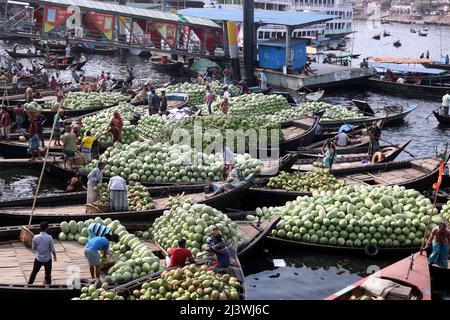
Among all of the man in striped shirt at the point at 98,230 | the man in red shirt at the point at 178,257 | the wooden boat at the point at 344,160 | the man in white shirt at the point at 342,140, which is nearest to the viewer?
the man in red shirt at the point at 178,257

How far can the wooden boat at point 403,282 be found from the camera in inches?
474

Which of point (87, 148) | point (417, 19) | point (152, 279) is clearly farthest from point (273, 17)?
point (417, 19)

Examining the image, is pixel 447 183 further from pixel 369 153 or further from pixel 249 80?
pixel 249 80

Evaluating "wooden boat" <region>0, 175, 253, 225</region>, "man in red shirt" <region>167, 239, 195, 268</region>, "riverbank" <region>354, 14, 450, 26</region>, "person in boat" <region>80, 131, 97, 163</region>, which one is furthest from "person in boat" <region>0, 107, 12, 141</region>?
"riverbank" <region>354, 14, 450, 26</region>

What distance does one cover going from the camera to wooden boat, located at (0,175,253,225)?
1578cm

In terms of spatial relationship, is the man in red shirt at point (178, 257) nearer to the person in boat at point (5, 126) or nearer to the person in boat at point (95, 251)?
the person in boat at point (95, 251)

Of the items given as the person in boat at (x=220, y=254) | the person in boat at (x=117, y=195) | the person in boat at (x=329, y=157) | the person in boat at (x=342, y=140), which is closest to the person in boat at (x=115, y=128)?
the person in boat at (x=117, y=195)

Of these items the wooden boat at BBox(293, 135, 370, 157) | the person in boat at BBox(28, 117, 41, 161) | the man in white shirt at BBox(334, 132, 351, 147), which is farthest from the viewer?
the man in white shirt at BBox(334, 132, 351, 147)

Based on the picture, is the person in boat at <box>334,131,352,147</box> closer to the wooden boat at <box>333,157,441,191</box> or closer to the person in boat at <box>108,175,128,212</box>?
the wooden boat at <box>333,157,441,191</box>

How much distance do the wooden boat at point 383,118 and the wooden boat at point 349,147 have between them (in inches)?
124

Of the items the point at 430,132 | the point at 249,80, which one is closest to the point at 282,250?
the point at 430,132

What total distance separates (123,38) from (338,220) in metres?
38.6

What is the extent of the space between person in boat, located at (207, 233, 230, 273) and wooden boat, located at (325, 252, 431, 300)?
1996 mm

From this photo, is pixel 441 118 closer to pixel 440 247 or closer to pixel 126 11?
pixel 440 247
